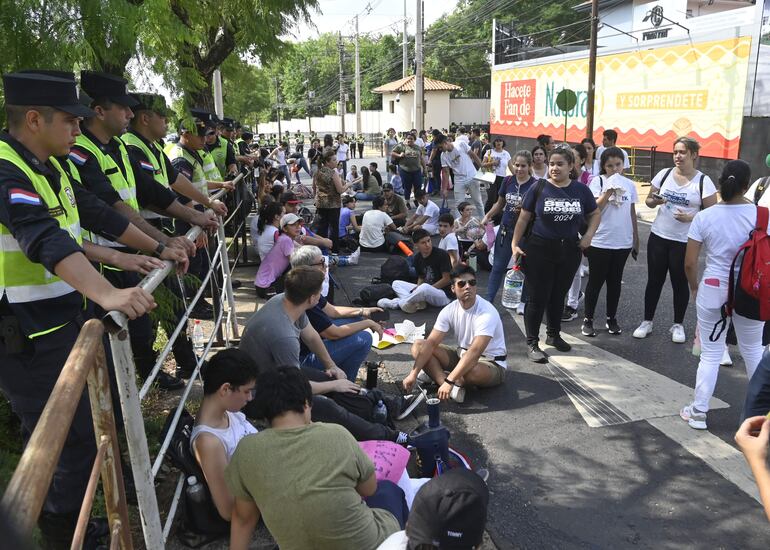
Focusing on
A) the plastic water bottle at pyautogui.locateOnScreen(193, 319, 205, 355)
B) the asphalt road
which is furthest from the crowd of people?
the plastic water bottle at pyautogui.locateOnScreen(193, 319, 205, 355)

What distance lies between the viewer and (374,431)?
384 centimetres

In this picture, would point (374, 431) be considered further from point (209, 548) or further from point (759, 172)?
point (759, 172)

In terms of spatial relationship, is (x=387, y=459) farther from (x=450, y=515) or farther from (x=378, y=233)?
(x=378, y=233)

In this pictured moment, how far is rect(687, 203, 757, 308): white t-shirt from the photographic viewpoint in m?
4.10

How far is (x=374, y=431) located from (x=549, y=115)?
71.6 ft

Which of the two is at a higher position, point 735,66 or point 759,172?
point 735,66

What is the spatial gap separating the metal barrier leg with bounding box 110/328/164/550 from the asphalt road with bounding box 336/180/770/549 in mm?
1813

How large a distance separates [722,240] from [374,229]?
6585 mm

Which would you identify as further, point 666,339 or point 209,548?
point 666,339

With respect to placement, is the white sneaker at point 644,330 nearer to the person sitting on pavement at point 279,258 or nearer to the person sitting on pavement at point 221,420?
the person sitting on pavement at point 279,258

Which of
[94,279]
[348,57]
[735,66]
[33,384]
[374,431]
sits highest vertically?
[348,57]

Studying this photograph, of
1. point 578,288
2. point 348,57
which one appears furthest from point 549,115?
point 348,57

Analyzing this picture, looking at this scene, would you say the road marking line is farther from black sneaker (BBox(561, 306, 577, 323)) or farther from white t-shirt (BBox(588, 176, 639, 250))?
white t-shirt (BBox(588, 176, 639, 250))

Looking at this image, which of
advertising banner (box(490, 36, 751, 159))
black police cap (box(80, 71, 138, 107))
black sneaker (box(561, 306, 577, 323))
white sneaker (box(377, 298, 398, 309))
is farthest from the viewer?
advertising banner (box(490, 36, 751, 159))
